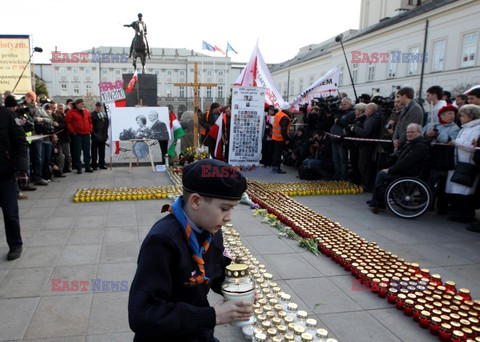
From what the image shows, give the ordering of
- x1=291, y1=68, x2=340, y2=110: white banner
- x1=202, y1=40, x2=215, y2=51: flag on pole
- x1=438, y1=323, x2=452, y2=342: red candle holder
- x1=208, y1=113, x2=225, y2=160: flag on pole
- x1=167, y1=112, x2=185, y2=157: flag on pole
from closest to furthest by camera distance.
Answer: x1=438, y1=323, x2=452, y2=342: red candle holder, x1=167, y1=112, x2=185, y2=157: flag on pole, x1=208, y1=113, x2=225, y2=160: flag on pole, x1=291, y1=68, x2=340, y2=110: white banner, x1=202, y1=40, x2=215, y2=51: flag on pole

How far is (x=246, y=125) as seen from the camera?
1115 centimetres

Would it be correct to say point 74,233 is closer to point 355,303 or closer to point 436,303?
point 355,303

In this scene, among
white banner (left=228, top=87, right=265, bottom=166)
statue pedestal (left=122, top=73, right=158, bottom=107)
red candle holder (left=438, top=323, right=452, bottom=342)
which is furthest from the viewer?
statue pedestal (left=122, top=73, right=158, bottom=107)

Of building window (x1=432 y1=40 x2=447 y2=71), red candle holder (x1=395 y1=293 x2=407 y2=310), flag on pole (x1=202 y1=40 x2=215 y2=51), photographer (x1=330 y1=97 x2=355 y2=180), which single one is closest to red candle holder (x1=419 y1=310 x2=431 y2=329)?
red candle holder (x1=395 y1=293 x2=407 y2=310)

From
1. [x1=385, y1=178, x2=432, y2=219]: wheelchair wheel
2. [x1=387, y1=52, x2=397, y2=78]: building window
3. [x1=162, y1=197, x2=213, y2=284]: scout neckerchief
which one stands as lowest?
[x1=385, y1=178, x2=432, y2=219]: wheelchair wheel

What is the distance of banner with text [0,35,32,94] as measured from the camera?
12336 millimetres

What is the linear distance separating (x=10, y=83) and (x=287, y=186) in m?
9.93

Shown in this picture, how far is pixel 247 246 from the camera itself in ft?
16.3

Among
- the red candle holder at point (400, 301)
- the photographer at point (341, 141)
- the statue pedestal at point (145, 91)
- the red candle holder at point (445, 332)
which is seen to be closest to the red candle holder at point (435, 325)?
the red candle holder at point (445, 332)

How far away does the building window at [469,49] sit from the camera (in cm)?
2498

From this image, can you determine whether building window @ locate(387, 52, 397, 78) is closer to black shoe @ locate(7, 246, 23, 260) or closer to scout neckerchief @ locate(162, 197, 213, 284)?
black shoe @ locate(7, 246, 23, 260)

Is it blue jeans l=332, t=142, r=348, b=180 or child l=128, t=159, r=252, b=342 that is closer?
child l=128, t=159, r=252, b=342

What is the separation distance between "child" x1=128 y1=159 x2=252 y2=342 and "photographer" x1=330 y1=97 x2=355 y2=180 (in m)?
7.73

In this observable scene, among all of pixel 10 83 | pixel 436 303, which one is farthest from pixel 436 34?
pixel 436 303
